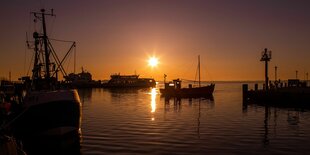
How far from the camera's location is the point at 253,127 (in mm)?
34000

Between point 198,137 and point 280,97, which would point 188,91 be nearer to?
point 280,97

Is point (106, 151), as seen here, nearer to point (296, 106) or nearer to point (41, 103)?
point (41, 103)

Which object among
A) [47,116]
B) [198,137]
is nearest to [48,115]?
[47,116]

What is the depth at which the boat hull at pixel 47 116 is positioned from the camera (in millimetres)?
25797

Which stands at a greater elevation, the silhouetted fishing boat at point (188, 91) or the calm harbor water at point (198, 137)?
the silhouetted fishing boat at point (188, 91)

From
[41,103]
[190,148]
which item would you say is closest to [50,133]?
[41,103]

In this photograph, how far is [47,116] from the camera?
25.8 meters

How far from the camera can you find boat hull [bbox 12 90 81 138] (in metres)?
25.8

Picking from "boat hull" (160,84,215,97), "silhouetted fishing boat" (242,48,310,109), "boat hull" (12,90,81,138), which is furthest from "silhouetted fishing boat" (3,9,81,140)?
"boat hull" (160,84,215,97)

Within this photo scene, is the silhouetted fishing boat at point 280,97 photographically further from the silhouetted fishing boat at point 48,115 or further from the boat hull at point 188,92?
the silhouetted fishing boat at point 48,115

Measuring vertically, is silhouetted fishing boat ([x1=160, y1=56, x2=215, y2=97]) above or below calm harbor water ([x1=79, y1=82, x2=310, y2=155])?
above

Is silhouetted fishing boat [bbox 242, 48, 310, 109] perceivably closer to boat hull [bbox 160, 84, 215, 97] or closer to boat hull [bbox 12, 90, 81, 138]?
boat hull [bbox 160, 84, 215, 97]

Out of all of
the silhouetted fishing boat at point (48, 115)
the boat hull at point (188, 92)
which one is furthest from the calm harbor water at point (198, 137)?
the boat hull at point (188, 92)

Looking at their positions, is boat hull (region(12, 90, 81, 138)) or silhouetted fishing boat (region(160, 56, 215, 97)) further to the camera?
silhouetted fishing boat (region(160, 56, 215, 97))
